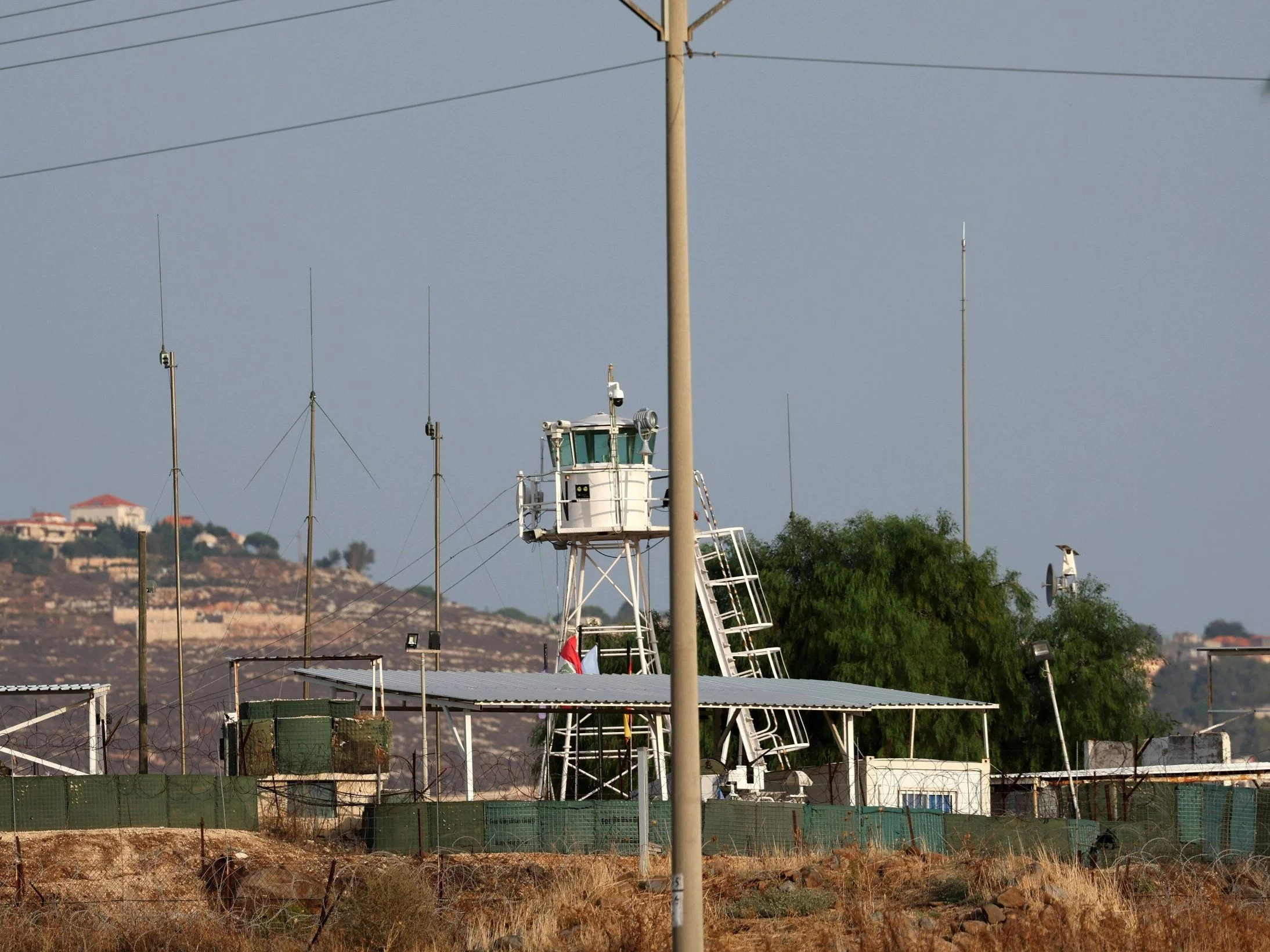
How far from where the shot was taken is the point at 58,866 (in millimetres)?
28672

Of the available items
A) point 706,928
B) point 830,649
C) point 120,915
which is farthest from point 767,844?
point 830,649

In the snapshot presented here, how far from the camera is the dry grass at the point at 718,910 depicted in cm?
1928

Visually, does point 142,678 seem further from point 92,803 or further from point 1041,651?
point 1041,651

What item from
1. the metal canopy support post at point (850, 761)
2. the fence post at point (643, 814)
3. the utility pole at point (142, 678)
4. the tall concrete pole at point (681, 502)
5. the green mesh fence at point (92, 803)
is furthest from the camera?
the utility pole at point (142, 678)

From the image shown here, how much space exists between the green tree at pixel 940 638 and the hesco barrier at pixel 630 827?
21.2 m

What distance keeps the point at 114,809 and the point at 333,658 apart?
23.5 feet

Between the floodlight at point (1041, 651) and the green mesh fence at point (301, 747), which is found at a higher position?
the floodlight at point (1041, 651)

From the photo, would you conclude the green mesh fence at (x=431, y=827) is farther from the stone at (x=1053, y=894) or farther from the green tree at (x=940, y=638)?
the green tree at (x=940, y=638)

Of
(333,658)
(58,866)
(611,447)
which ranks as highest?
(611,447)

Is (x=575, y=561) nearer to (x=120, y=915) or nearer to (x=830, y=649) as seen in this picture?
(x=830, y=649)

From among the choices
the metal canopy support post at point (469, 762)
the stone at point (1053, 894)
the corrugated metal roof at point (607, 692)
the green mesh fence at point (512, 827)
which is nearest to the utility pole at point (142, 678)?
the corrugated metal roof at point (607, 692)

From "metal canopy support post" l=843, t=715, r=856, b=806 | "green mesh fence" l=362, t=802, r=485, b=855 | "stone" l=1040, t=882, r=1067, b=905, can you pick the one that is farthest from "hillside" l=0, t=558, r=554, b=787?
"stone" l=1040, t=882, r=1067, b=905

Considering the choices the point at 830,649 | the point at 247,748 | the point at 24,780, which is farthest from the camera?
the point at 830,649

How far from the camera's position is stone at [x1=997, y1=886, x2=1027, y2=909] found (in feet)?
68.3
